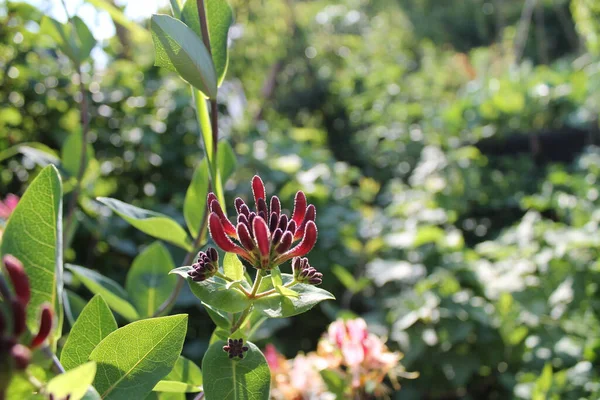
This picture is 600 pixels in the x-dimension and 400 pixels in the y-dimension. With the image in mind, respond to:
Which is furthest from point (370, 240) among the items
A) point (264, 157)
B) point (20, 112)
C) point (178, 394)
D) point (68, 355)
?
point (68, 355)

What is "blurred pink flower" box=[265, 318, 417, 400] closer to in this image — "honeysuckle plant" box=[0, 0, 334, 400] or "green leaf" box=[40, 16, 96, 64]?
"honeysuckle plant" box=[0, 0, 334, 400]

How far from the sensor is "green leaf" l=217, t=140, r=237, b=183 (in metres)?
0.49

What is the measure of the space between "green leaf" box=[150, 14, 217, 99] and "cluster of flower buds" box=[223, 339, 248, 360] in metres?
0.16

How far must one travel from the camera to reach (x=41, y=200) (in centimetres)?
29

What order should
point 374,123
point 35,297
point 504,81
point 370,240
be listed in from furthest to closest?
1. point 374,123
2. point 504,81
3. point 370,240
4. point 35,297

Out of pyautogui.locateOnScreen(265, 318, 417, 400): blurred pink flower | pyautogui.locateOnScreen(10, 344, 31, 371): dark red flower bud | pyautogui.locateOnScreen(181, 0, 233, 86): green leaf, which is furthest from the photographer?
pyautogui.locateOnScreen(265, 318, 417, 400): blurred pink flower

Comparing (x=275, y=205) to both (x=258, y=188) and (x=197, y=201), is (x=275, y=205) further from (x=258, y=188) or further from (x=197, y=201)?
(x=197, y=201)

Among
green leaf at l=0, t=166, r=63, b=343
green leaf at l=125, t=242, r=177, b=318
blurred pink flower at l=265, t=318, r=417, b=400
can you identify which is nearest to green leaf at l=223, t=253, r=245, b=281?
green leaf at l=0, t=166, r=63, b=343

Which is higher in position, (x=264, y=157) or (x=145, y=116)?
(x=145, y=116)

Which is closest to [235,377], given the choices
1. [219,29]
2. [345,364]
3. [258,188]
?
[258,188]

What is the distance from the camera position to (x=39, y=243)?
0.93 ft

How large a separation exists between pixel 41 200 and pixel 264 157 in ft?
4.98

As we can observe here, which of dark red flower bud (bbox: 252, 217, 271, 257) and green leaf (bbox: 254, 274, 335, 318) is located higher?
dark red flower bud (bbox: 252, 217, 271, 257)

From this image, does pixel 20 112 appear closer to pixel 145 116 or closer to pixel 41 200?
pixel 145 116
